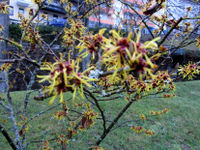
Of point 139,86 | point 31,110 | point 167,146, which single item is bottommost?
point 167,146

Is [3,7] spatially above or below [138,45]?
above

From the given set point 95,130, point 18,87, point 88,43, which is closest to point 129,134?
point 95,130

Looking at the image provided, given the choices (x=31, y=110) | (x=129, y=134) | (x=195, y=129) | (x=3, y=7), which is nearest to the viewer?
(x=3, y=7)

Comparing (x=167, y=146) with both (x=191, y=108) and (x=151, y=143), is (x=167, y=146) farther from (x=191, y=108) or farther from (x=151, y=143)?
(x=191, y=108)

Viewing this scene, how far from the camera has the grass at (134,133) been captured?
3508 millimetres

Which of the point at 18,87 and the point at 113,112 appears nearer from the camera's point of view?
the point at 113,112

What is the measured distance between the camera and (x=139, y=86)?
1.29m

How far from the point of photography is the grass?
3508 mm

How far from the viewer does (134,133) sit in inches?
159

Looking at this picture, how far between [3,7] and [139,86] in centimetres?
160

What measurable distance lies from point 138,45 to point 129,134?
12.3 ft

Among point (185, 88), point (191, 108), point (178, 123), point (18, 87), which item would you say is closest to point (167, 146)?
point (178, 123)

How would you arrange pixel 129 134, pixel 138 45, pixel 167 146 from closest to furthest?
pixel 138 45 < pixel 167 146 < pixel 129 134

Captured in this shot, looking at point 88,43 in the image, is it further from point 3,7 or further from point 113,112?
point 113,112
